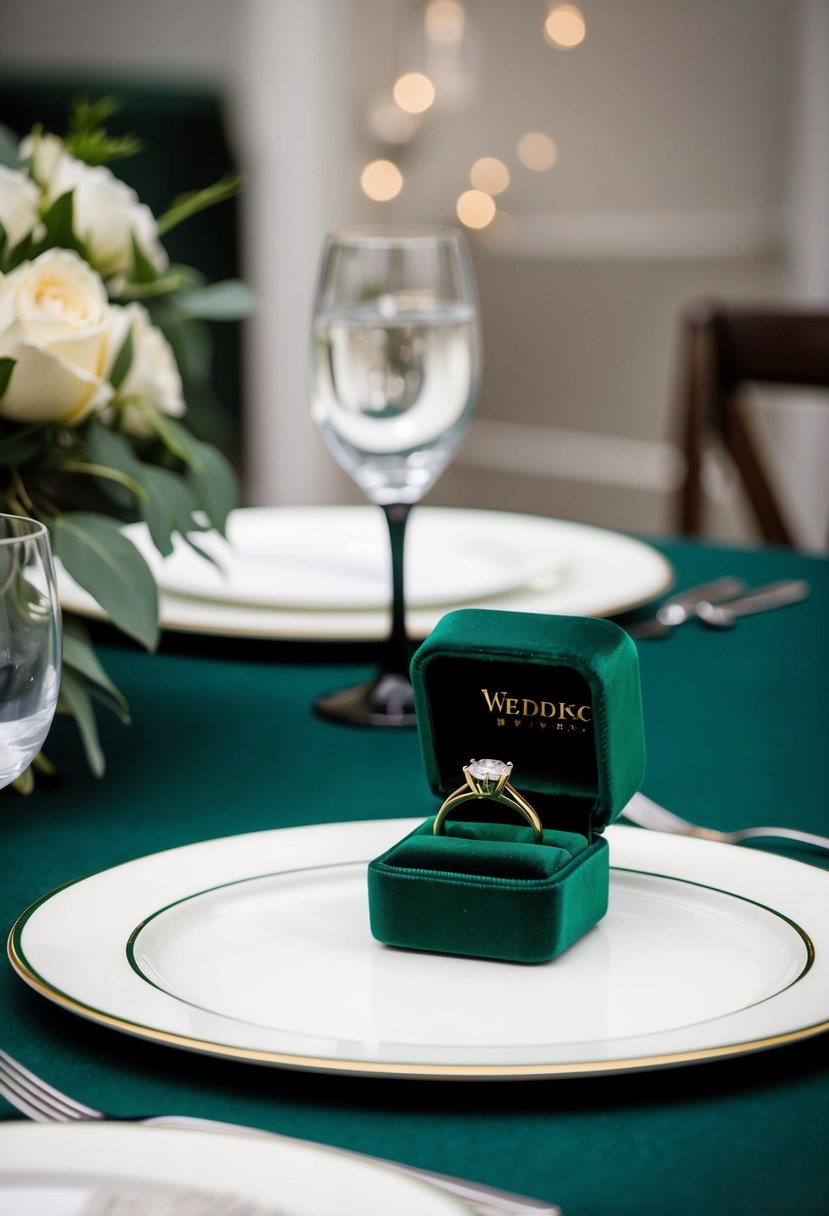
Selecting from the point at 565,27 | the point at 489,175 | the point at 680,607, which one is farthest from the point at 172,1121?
the point at 489,175

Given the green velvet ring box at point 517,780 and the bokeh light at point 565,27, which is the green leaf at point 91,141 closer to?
the green velvet ring box at point 517,780

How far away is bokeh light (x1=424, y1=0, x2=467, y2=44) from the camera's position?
4262 millimetres

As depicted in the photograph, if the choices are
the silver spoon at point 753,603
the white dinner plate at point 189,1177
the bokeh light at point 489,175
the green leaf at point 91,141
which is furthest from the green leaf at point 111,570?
the bokeh light at point 489,175

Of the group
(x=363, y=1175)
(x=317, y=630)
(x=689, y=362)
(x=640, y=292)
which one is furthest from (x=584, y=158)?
(x=363, y=1175)

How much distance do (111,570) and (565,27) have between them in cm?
360

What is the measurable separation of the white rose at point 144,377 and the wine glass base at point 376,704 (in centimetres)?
20

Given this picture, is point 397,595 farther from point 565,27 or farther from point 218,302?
point 565,27

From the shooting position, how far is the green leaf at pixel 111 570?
793mm

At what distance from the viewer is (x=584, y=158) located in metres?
4.10

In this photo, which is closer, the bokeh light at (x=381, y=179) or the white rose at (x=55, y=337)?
the white rose at (x=55, y=337)

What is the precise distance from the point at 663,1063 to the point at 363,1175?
116 mm

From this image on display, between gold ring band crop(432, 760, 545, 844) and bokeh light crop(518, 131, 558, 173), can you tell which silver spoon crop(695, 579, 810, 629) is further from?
bokeh light crop(518, 131, 558, 173)

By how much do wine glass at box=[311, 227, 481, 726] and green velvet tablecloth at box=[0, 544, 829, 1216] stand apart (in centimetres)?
9

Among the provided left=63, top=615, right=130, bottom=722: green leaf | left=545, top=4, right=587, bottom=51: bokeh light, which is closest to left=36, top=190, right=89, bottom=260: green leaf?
left=63, top=615, right=130, bottom=722: green leaf
